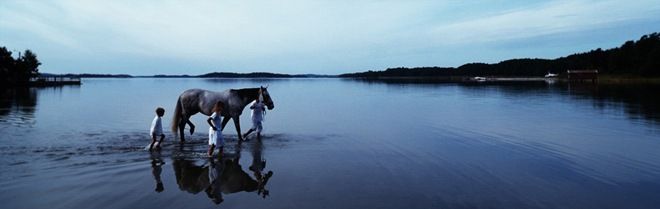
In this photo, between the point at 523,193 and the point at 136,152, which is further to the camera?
the point at 136,152

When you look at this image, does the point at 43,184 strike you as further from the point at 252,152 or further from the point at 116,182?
the point at 252,152

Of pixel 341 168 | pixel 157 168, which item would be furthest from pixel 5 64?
pixel 341 168

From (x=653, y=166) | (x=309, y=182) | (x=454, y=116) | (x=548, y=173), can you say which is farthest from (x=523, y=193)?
(x=454, y=116)

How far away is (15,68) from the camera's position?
217 feet

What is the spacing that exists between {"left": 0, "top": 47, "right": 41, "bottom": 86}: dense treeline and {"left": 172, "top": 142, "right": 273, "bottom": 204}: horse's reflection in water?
6303 centimetres

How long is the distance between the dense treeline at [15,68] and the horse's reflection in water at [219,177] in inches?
2482

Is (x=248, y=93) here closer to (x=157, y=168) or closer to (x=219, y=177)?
(x=157, y=168)

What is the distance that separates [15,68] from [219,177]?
7042cm

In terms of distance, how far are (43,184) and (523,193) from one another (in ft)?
27.7

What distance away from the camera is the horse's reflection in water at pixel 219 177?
27.4 ft

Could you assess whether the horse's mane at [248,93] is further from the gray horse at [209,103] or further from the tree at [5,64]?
the tree at [5,64]

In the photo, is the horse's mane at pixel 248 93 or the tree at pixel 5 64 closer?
the horse's mane at pixel 248 93

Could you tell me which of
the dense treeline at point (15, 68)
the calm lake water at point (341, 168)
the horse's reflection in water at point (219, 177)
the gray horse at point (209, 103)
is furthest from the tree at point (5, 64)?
the horse's reflection in water at point (219, 177)

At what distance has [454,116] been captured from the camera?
79.8 ft
